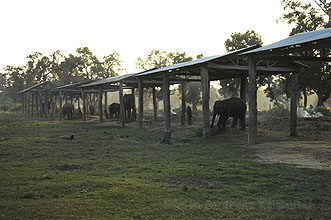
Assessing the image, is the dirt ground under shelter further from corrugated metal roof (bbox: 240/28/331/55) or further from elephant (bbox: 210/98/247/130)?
corrugated metal roof (bbox: 240/28/331/55)

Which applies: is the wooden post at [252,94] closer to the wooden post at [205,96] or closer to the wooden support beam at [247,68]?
the wooden support beam at [247,68]

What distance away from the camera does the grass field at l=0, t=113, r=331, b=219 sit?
4930 mm

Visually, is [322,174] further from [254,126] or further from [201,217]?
[254,126]

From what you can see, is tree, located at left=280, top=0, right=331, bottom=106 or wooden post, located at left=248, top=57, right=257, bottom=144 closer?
wooden post, located at left=248, top=57, right=257, bottom=144

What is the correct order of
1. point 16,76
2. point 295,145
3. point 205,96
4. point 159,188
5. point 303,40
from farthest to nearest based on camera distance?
point 16,76
point 205,96
point 295,145
point 303,40
point 159,188

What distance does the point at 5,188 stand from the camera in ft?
20.5

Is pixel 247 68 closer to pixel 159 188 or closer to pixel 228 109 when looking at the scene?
pixel 228 109

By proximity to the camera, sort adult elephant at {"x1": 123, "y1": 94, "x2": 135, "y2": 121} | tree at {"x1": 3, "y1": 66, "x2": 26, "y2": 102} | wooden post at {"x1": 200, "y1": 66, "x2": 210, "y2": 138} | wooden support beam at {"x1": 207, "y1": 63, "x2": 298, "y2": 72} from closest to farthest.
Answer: wooden post at {"x1": 200, "y1": 66, "x2": 210, "y2": 138}, wooden support beam at {"x1": 207, "y1": 63, "x2": 298, "y2": 72}, adult elephant at {"x1": 123, "y1": 94, "x2": 135, "y2": 121}, tree at {"x1": 3, "y1": 66, "x2": 26, "y2": 102}

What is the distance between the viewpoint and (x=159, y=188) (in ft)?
20.4

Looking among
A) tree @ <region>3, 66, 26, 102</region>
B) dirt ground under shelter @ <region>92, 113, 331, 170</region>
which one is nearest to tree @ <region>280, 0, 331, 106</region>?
dirt ground under shelter @ <region>92, 113, 331, 170</region>

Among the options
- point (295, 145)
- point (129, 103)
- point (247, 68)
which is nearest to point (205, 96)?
point (247, 68)

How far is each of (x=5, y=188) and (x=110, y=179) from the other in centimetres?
204

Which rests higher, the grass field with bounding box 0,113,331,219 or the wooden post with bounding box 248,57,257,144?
the wooden post with bounding box 248,57,257,144

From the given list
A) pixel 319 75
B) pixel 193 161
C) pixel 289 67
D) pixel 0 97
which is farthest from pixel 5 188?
pixel 0 97
